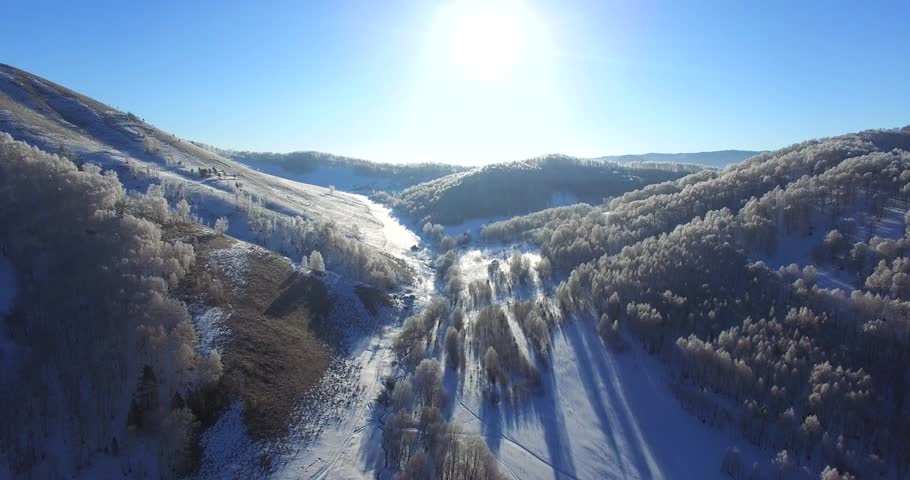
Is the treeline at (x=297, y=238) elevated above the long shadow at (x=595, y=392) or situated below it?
above

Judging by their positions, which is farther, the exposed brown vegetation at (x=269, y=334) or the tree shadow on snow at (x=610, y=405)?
the exposed brown vegetation at (x=269, y=334)

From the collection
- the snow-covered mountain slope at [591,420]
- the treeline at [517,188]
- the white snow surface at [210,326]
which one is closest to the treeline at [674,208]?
the snow-covered mountain slope at [591,420]

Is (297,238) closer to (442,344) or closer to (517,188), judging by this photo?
(442,344)

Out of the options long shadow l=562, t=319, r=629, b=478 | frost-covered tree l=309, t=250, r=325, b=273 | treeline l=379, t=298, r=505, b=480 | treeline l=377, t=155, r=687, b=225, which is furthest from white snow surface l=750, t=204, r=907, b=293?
treeline l=377, t=155, r=687, b=225

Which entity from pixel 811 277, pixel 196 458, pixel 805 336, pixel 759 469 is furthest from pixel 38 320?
pixel 811 277

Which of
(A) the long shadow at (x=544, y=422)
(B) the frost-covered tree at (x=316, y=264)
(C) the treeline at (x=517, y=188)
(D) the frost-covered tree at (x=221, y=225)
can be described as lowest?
(A) the long shadow at (x=544, y=422)

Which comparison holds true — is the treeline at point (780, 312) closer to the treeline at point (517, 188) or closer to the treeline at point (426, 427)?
the treeline at point (426, 427)

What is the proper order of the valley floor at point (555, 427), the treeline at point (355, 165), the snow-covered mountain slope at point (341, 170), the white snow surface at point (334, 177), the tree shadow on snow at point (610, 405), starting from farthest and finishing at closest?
1. the treeline at point (355, 165)
2. the snow-covered mountain slope at point (341, 170)
3. the white snow surface at point (334, 177)
4. the tree shadow on snow at point (610, 405)
5. the valley floor at point (555, 427)
